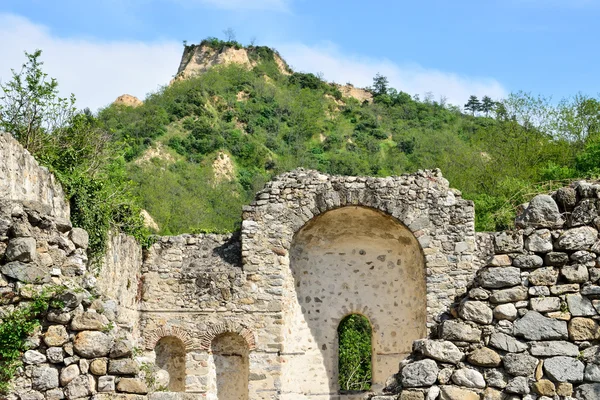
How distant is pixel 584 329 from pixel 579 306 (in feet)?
0.62

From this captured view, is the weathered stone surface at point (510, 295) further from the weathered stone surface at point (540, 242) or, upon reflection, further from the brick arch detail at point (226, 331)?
the brick arch detail at point (226, 331)

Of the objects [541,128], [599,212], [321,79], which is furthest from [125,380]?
[321,79]

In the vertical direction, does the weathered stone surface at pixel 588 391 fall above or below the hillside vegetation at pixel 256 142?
below

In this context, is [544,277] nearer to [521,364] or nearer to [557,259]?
[557,259]

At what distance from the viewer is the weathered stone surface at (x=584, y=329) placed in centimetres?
680

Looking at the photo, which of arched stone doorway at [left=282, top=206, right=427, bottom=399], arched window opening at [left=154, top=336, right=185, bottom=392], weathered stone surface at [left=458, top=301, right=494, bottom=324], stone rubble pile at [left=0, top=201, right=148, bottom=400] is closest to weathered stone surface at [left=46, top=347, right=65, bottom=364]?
stone rubble pile at [left=0, top=201, right=148, bottom=400]

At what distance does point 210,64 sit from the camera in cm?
8819

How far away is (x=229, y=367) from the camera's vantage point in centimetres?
1819

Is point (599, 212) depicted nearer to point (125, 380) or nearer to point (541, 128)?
point (125, 380)

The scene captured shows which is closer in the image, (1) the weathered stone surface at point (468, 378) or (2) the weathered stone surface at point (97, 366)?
(2) the weathered stone surface at point (97, 366)

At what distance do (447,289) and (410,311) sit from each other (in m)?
1.55

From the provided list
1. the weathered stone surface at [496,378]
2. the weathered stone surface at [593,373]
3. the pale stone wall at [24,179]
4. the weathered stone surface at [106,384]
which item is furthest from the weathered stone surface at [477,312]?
the pale stone wall at [24,179]

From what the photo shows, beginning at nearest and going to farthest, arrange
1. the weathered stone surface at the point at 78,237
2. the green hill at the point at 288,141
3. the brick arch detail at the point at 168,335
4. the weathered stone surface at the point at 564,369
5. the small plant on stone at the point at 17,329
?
the small plant on stone at the point at 17,329 < the weathered stone surface at the point at 564,369 < the weathered stone surface at the point at 78,237 < the brick arch detail at the point at 168,335 < the green hill at the point at 288,141

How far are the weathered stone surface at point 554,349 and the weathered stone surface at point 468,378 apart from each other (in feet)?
1.57
